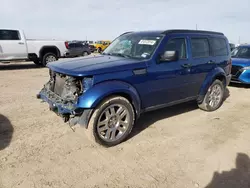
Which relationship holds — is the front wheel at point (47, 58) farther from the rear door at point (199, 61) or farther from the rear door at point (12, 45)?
the rear door at point (199, 61)

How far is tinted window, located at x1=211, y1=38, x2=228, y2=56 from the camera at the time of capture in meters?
5.12

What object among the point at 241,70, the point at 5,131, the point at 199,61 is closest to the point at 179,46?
the point at 199,61

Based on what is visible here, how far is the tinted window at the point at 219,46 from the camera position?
16.8 ft

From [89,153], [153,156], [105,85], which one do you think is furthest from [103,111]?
[153,156]

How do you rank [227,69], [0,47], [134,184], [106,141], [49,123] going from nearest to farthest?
[134,184], [106,141], [49,123], [227,69], [0,47]

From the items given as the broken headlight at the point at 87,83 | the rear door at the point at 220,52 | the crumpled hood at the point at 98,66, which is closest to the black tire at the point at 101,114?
the broken headlight at the point at 87,83

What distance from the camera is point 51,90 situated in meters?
3.89

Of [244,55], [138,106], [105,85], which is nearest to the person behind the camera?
[105,85]

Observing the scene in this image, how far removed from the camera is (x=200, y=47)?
4754 mm

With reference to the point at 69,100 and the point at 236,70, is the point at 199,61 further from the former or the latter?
the point at 236,70

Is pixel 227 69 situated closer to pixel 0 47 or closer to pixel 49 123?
pixel 49 123

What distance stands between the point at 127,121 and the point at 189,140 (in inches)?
47.4

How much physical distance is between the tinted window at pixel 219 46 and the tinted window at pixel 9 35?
32.5 ft

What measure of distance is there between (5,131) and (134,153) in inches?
94.2
